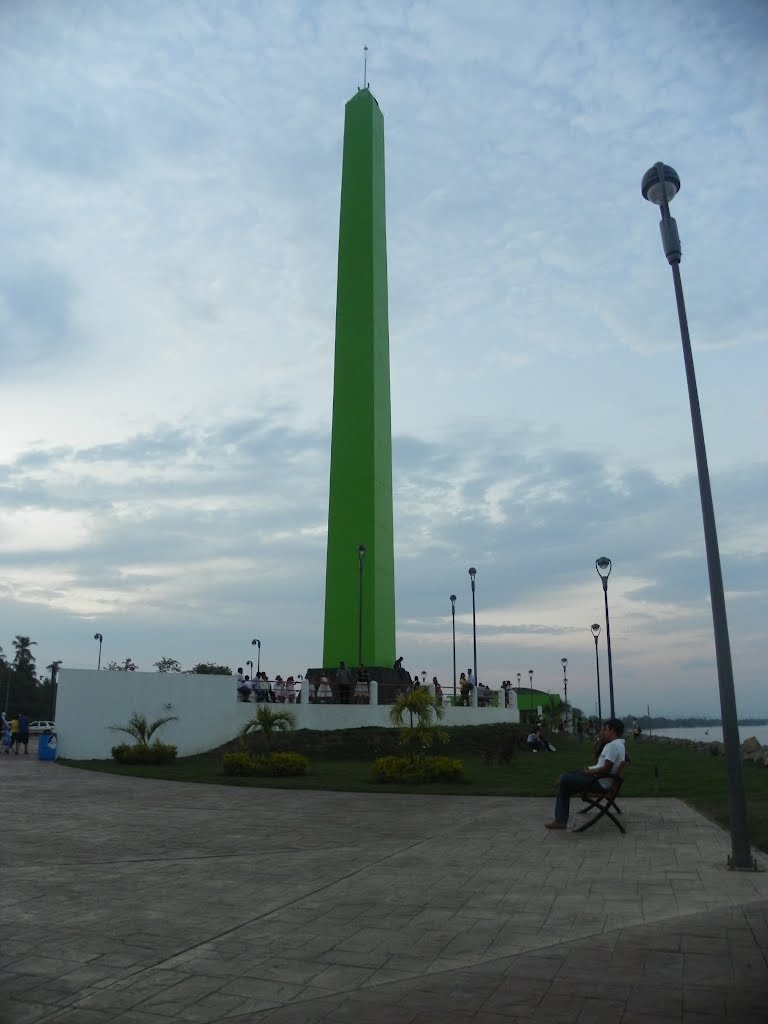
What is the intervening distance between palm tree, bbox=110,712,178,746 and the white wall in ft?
0.51

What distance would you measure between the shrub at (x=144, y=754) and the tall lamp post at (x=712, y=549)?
55.4 ft

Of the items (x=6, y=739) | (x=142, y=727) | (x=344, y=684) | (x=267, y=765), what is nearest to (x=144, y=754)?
(x=142, y=727)

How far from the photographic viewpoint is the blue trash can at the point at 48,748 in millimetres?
23531

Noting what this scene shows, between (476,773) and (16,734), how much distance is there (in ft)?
53.4

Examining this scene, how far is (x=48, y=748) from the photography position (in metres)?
23.6

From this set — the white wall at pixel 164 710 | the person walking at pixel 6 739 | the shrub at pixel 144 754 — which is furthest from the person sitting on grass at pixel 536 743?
the person walking at pixel 6 739

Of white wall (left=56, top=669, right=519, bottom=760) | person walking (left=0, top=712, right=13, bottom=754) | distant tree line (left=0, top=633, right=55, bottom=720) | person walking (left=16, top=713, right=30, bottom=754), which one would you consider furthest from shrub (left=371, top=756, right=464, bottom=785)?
distant tree line (left=0, top=633, right=55, bottom=720)

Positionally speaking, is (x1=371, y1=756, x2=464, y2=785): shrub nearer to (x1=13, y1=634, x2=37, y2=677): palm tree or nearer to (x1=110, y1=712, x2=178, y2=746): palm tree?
(x1=110, y1=712, x2=178, y2=746): palm tree

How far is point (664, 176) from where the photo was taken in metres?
9.40

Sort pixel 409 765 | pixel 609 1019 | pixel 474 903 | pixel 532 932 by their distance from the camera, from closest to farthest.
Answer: pixel 609 1019 < pixel 532 932 < pixel 474 903 < pixel 409 765

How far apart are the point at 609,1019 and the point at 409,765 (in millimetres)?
12974

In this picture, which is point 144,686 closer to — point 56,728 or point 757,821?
point 56,728

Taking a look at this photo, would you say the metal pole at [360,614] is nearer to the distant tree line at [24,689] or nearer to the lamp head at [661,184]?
the lamp head at [661,184]

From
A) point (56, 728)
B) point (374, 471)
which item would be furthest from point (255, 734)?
point (374, 471)
